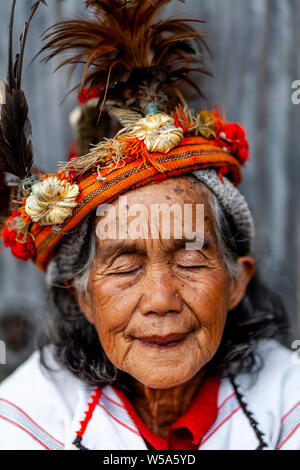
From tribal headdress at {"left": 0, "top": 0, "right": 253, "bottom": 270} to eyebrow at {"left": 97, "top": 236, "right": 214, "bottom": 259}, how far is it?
169mm

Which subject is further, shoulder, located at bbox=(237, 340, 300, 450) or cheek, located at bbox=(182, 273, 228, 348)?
shoulder, located at bbox=(237, 340, 300, 450)

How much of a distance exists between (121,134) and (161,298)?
70cm

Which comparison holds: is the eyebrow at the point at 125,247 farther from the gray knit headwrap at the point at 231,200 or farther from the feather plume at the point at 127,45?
the feather plume at the point at 127,45

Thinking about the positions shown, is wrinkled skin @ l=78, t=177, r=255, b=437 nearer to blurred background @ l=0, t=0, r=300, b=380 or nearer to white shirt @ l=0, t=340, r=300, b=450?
white shirt @ l=0, t=340, r=300, b=450

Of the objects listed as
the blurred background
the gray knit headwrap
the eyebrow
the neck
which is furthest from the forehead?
the blurred background

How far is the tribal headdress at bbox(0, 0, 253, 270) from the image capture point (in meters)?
1.77

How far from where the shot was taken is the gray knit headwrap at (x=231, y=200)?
1.94 m

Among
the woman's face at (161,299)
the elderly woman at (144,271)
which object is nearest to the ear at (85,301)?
the elderly woman at (144,271)

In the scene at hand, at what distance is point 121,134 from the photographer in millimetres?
1868

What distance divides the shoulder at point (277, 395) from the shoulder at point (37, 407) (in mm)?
821

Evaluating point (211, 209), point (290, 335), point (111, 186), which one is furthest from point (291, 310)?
point (111, 186)

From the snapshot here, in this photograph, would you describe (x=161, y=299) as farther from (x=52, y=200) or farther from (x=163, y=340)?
(x=52, y=200)

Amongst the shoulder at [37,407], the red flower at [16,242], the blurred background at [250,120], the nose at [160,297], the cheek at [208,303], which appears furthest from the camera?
the blurred background at [250,120]

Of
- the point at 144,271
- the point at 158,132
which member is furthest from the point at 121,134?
the point at 144,271
